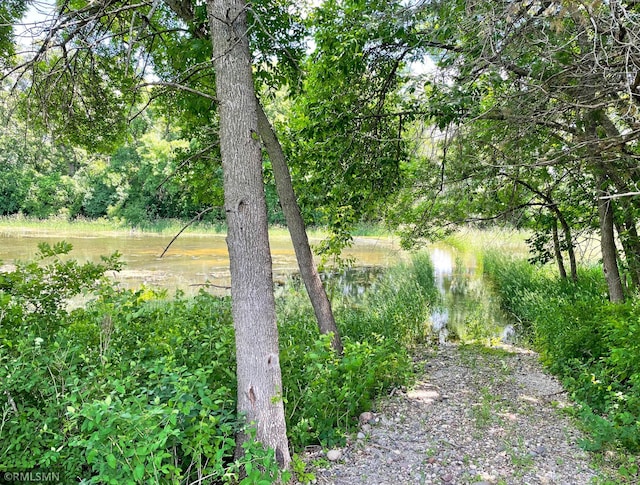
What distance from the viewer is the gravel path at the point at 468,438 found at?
241 centimetres

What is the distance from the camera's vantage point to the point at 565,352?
159 inches

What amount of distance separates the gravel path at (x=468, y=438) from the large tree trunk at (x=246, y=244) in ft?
1.96

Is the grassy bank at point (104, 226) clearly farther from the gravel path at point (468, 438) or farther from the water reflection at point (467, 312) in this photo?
the gravel path at point (468, 438)

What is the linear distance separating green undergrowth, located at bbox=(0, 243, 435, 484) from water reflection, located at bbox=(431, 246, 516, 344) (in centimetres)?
289

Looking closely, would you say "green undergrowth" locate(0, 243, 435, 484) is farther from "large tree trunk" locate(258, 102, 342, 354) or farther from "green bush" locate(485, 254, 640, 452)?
"green bush" locate(485, 254, 640, 452)

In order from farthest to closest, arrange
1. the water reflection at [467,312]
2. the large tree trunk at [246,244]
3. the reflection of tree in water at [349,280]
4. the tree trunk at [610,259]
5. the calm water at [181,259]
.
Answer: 1. the calm water at [181,259]
2. the reflection of tree in water at [349,280]
3. the water reflection at [467,312]
4. the tree trunk at [610,259]
5. the large tree trunk at [246,244]

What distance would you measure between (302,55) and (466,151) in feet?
7.01

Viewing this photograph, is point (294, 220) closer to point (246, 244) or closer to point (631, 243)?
point (246, 244)

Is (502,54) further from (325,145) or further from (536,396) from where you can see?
(536,396)

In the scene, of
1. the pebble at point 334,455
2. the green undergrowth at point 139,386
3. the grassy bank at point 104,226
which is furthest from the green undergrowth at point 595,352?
the grassy bank at point 104,226

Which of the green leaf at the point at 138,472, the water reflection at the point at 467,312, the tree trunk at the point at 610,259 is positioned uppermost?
the tree trunk at the point at 610,259

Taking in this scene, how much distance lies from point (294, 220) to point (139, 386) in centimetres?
211

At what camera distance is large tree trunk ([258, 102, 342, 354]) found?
387 centimetres

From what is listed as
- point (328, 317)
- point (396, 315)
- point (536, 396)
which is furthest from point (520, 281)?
point (328, 317)
